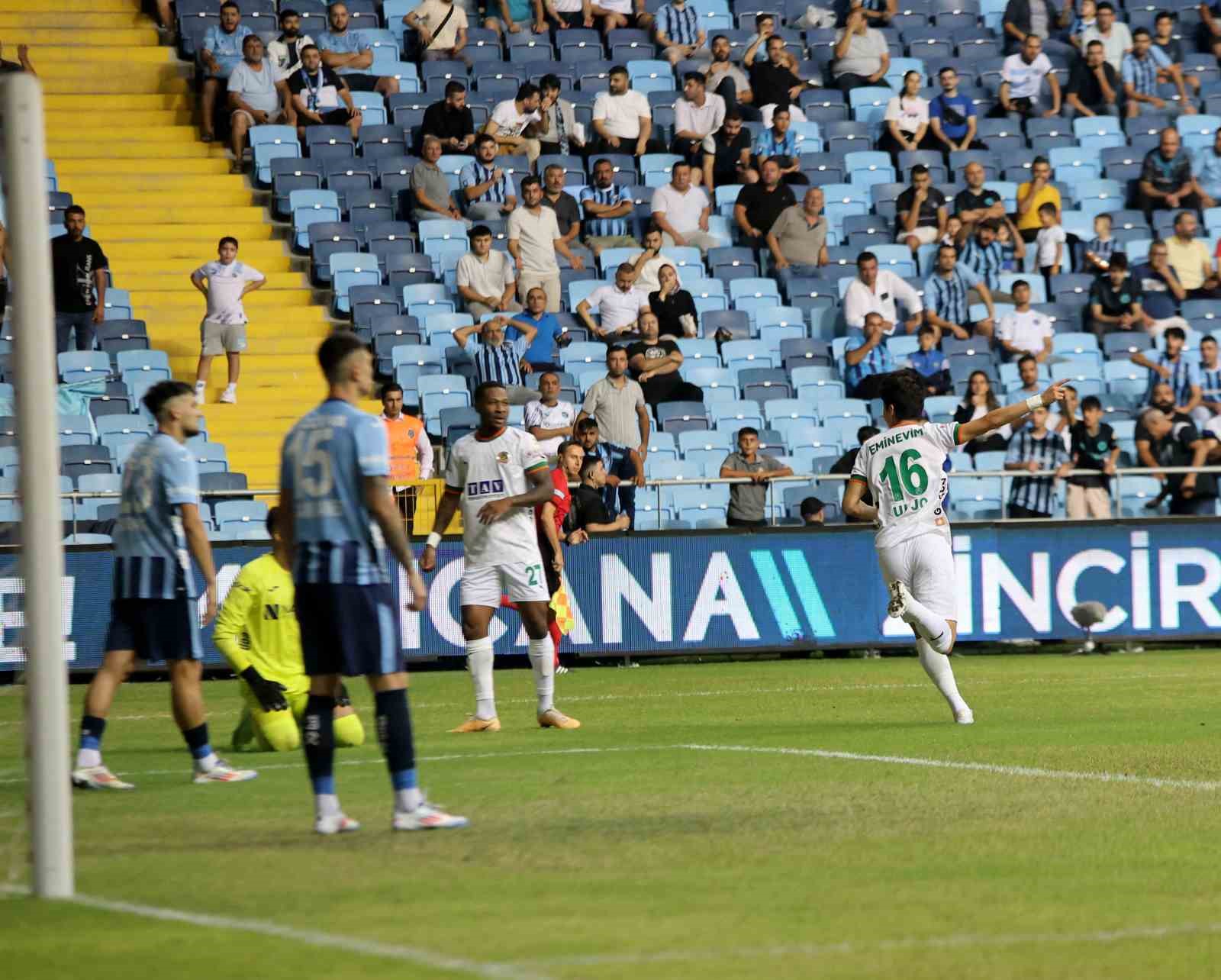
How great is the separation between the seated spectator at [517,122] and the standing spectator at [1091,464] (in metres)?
7.42

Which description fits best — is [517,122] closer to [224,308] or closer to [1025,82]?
[224,308]

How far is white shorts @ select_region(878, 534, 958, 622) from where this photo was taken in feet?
41.5

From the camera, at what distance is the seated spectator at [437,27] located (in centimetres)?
2575

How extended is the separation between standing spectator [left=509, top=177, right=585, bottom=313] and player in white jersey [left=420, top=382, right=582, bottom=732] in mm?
10177

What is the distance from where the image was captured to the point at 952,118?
1065 inches

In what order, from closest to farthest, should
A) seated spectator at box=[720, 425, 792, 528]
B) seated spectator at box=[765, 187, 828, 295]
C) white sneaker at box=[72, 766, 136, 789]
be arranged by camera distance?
white sneaker at box=[72, 766, 136, 789] → seated spectator at box=[720, 425, 792, 528] → seated spectator at box=[765, 187, 828, 295]

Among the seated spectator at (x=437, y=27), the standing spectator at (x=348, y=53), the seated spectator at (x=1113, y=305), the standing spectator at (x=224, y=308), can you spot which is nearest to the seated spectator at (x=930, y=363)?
the seated spectator at (x=1113, y=305)

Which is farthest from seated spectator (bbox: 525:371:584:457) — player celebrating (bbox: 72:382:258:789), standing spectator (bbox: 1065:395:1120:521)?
player celebrating (bbox: 72:382:258:789)

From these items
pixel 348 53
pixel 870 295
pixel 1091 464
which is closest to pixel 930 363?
pixel 870 295

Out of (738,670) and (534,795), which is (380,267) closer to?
(738,670)

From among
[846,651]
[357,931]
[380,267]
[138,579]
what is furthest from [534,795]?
[380,267]

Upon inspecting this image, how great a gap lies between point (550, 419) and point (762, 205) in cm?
540

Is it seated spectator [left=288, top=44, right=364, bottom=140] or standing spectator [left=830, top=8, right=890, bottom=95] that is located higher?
standing spectator [left=830, top=8, right=890, bottom=95]

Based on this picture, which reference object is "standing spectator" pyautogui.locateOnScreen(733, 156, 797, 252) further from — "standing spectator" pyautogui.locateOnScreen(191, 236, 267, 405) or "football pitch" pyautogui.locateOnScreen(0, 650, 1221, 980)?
"football pitch" pyautogui.locateOnScreen(0, 650, 1221, 980)
